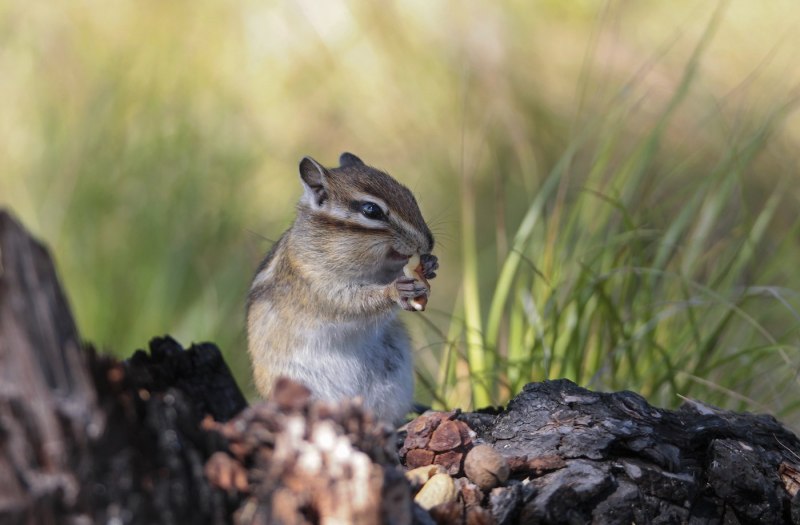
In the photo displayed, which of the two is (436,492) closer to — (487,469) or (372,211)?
(487,469)

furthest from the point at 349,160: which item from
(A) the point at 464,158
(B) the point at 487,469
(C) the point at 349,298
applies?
(B) the point at 487,469

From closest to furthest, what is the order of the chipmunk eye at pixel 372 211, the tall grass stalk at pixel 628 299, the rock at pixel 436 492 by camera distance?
the rock at pixel 436 492
the chipmunk eye at pixel 372 211
the tall grass stalk at pixel 628 299

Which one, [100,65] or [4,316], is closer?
[4,316]

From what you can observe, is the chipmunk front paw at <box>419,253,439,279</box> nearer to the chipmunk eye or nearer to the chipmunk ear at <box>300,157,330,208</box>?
the chipmunk eye

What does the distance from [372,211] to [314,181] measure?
35 centimetres

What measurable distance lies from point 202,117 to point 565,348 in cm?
406

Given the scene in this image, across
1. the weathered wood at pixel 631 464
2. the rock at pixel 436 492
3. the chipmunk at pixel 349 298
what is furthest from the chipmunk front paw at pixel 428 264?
the rock at pixel 436 492

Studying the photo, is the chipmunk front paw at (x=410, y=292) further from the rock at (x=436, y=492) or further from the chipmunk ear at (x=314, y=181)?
the rock at (x=436, y=492)

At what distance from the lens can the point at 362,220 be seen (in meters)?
3.38

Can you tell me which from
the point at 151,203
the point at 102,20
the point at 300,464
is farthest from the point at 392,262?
the point at 102,20

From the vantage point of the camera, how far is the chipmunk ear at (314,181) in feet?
11.7

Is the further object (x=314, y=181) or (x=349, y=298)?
(x=314, y=181)

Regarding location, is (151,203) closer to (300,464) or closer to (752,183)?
(752,183)

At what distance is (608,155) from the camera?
428cm
